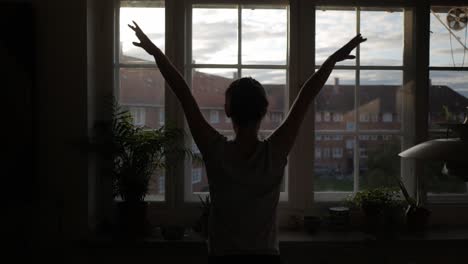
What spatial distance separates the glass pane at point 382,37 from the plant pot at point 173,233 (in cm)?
171

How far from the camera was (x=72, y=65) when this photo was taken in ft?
8.94

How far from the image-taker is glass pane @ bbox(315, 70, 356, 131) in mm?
3096

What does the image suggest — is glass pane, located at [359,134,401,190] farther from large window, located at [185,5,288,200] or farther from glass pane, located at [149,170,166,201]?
glass pane, located at [149,170,166,201]

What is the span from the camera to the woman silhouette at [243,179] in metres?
1.34

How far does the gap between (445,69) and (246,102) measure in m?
2.35

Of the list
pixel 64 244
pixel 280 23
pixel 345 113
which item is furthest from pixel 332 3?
pixel 64 244

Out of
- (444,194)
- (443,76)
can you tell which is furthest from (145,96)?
(444,194)

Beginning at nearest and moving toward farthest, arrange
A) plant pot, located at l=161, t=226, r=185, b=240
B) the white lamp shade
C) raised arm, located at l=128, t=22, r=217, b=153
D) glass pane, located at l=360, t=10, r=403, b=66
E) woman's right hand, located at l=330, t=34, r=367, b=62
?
the white lamp shade, raised arm, located at l=128, t=22, r=217, b=153, woman's right hand, located at l=330, t=34, r=367, b=62, plant pot, located at l=161, t=226, r=185, b=240, glass pane, located at l=360, t=10, r=403, b=66

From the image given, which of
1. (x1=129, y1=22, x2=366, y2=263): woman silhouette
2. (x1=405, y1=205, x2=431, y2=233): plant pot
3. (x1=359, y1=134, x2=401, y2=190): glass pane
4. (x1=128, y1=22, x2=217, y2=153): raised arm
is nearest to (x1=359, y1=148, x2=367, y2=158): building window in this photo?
(x1=359, y1=134, x2=401, y2=190): glass pane

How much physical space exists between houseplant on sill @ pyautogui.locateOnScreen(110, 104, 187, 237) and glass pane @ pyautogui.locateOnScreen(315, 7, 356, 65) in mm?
1200

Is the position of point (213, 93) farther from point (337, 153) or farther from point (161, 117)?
point (337, 153)

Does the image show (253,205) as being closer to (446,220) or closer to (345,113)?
(345,113)

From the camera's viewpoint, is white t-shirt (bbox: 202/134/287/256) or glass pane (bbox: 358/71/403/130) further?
glass pane (bbox: 358/71/403/130)

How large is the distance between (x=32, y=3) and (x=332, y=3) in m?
1.95
